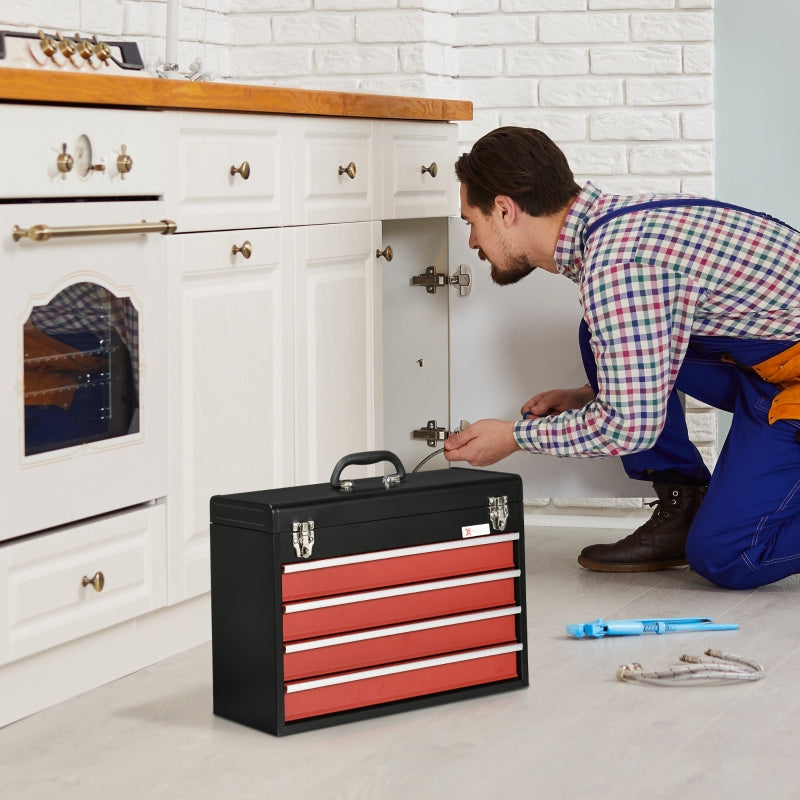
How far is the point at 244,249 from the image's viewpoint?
92.3 inches

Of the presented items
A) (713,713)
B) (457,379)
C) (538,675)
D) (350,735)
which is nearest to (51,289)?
(350,735)

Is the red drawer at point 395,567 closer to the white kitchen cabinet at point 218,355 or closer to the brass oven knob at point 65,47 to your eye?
the white kitchen cabinet at point 218,355

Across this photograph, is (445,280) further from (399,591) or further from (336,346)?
(399,591)

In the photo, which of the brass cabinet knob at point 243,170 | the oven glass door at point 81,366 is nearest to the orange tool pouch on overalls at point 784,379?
the brass cabinet knob at point 243,170

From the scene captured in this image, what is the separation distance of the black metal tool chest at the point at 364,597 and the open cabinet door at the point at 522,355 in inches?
36.1

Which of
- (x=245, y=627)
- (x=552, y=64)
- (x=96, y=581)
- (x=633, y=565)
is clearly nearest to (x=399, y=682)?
(x=245, y=627)

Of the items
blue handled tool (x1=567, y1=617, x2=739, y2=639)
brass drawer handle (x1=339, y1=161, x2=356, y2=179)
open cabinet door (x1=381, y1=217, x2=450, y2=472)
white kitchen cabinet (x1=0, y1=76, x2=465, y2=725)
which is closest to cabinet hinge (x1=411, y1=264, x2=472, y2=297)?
open cabinet door (x1=381, y1=217, x2=450, y2=472)

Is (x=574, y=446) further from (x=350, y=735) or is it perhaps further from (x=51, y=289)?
Result: (x=51, y=289)

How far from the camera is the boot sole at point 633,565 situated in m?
2.83

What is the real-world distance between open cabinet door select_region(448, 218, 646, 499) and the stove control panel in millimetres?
982

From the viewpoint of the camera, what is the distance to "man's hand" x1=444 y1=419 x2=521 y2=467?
98.5 inches

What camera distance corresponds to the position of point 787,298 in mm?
2512

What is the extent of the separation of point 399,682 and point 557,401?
1062 millimetres

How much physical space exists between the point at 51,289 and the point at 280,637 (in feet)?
1.87
